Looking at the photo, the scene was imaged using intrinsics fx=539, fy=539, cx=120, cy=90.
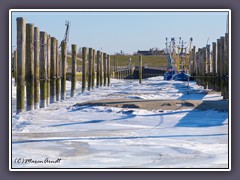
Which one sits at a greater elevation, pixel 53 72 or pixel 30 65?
pixel 30 65

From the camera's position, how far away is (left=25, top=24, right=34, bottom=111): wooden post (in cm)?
1256

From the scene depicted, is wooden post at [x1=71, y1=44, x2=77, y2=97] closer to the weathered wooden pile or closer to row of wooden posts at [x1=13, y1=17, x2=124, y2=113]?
the weathered wooden pile

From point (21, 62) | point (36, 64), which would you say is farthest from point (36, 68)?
point (21, 62)

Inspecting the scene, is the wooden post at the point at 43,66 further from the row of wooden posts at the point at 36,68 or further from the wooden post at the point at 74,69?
the wooden post at the point at 74,69

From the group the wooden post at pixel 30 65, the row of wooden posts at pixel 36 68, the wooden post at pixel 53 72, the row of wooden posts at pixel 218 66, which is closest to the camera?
the row of wooden posts at pixel 36 68

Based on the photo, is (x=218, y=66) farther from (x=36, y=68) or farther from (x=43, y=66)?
(x=36, y=68)

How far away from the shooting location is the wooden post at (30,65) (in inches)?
495

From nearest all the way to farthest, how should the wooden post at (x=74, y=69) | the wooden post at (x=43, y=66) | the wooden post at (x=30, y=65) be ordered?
the wooden post at (x=30, y=65) < the wooden post at (x=43, y=66) < the wooden post at (x=74, y=69)

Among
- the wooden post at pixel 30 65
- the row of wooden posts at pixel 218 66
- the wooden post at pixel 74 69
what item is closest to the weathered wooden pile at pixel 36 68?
the wooden post at pixel 30 65

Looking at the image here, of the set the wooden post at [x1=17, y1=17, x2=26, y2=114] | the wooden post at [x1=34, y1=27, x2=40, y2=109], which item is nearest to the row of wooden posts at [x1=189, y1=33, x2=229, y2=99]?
the wooden post at [x1=34, y1=27, x2=40, y2=109]

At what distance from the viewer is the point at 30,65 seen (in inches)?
511

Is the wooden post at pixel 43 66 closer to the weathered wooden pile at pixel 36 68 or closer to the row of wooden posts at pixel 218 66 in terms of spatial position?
the weathered wooden pile at pixel 36 68

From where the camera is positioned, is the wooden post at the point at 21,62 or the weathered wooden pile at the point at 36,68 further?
the weathered wooden pile at the point at 36,68

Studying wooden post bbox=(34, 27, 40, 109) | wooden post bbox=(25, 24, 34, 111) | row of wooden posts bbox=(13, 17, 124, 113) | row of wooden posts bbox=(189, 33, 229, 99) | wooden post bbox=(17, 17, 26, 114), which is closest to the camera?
wooden post bbox=(17, 17, 26, 114)
